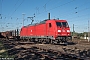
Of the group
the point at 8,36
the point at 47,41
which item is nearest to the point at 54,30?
the point at 47,41

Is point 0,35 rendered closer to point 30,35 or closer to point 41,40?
point 30,35

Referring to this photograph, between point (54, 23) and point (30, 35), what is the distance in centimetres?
1054

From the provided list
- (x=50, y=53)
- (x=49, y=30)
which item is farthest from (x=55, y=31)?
(x=50, y=53)

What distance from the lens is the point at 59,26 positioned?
23.4 m

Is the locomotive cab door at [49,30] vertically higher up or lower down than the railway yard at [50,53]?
higher up

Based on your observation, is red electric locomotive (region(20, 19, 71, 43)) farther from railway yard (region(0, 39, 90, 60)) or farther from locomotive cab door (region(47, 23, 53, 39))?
railway yard (region(0, 39, 90, 60))

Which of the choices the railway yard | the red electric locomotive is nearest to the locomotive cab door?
the red electric locomotive

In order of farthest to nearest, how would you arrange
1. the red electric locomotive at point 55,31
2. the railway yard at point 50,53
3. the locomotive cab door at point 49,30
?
the locomotive cab door at point 49,30 → the red electric locomotive at point 55,31 → the railway yard at point 50,53

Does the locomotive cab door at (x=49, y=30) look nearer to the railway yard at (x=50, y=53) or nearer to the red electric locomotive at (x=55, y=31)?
the red electric locomotive at (x=55, y=31)

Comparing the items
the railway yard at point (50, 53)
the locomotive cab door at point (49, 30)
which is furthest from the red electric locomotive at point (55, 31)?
the railway yard at point (50, 53)

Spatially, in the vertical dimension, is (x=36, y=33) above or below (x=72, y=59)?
above

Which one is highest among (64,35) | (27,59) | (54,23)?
(54,23)

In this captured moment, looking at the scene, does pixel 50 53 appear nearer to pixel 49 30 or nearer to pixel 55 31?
pixel 55 31

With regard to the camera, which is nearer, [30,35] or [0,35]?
[30,35]
